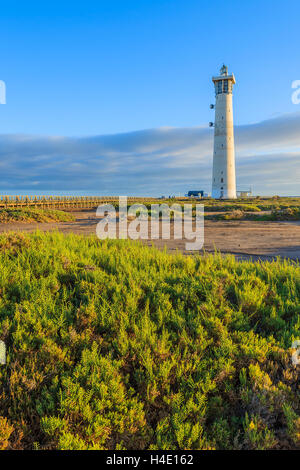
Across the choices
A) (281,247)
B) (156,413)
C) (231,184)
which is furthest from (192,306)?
(231,184)

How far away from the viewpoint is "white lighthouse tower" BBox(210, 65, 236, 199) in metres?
58.6

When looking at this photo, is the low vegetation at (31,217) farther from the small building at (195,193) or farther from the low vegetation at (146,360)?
the small building at (195,193)

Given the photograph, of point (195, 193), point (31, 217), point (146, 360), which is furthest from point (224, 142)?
point (146, 360)

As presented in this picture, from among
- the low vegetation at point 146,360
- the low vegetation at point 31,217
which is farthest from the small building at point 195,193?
the low vegetation at point 146,360

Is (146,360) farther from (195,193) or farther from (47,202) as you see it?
(195,193)

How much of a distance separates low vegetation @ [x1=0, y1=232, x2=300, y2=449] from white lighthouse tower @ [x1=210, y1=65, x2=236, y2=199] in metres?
55.4

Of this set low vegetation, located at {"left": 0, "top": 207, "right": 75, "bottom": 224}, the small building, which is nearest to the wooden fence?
low vegetation, located at {"left": 0, "top": 207, "right": 75, "bottom": 224}

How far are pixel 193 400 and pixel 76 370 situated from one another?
4.75 ft

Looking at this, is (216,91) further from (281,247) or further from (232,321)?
(232,321)

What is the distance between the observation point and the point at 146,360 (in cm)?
406

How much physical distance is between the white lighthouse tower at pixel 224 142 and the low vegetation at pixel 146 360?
182 ft

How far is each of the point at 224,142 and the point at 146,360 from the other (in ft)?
194

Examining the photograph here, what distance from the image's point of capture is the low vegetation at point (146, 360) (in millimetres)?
3380

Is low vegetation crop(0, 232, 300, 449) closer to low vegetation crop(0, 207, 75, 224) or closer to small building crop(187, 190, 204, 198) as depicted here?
low vegetation crop(0, 207, 75, 224)
